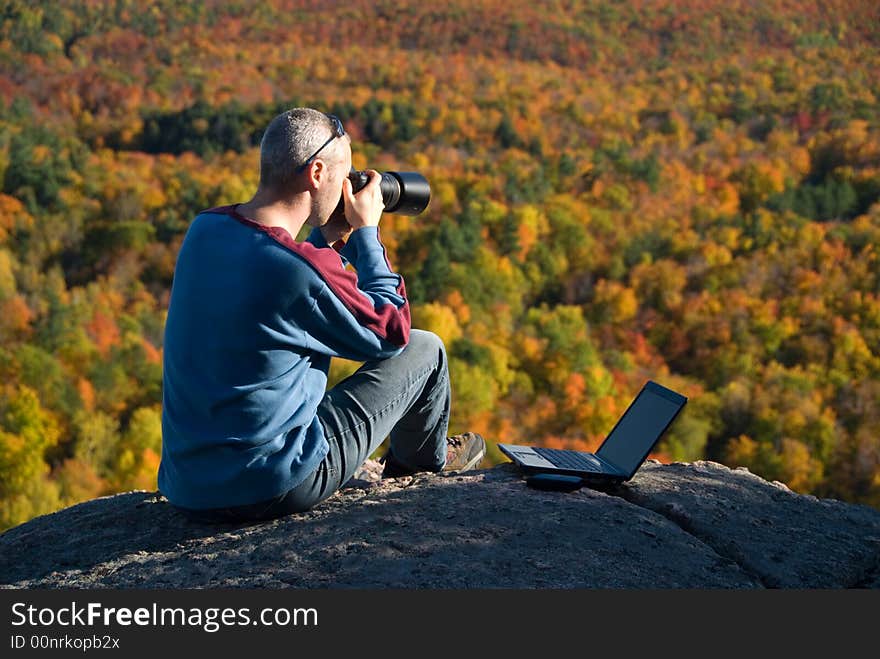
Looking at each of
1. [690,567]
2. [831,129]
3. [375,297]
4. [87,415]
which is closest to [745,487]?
[690,567]

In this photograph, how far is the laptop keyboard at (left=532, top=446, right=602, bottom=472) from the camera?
117 inches

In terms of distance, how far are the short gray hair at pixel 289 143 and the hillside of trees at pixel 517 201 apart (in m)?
21.6

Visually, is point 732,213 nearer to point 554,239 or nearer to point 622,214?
point 622,214

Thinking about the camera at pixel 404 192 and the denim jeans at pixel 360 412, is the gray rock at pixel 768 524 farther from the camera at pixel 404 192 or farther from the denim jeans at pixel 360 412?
the camera at pixel 404 192

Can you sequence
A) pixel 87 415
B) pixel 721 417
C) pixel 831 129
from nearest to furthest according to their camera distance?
pixel 87 415 → pixel 721 417 → pixel 831 129

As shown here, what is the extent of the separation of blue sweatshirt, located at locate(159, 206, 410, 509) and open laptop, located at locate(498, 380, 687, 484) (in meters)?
0.81

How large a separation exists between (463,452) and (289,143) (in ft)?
4.31

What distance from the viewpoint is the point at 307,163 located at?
2219 millimetres

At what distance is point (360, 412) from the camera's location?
249cm

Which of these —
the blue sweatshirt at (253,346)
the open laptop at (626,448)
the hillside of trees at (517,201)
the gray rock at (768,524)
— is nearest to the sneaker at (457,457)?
the open laptop at (626,448)

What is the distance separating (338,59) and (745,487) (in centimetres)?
5020

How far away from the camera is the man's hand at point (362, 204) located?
2.50 metres

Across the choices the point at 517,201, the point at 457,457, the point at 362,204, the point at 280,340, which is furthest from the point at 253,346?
the point at 517,201

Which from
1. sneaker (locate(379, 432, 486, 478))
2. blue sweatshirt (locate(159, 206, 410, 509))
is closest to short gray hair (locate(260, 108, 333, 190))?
blue sweatshirt (locate(159, 206, 410, 509))
